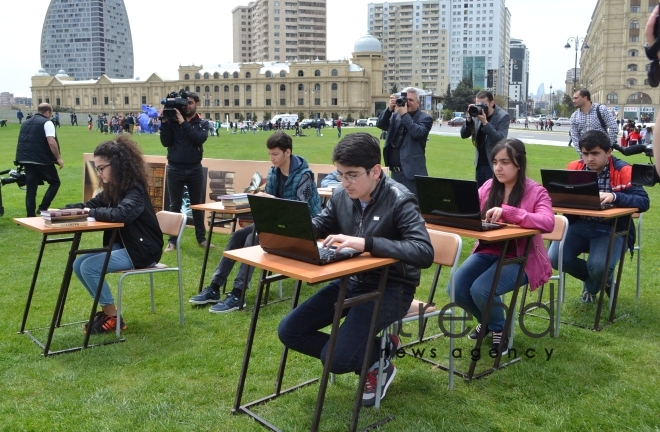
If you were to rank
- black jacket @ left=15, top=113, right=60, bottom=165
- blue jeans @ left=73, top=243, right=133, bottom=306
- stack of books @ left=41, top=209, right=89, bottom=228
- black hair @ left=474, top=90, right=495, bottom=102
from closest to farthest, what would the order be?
stack of books @ left=41, top=209, right=89, bottom=228 → blue jeans @ left=73, top=243, right=133, bottom=306 → black hair @ left=474, top=90, right=495, bottom=102 → black jacket @ left=15, top=113, right=60, bottom=165

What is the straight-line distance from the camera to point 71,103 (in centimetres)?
14500

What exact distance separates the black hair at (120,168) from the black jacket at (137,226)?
0.07 meters

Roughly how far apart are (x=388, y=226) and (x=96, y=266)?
110 inches

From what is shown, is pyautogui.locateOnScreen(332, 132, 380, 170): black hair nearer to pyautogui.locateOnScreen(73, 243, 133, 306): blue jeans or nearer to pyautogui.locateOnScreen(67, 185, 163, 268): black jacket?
pyautogui.locateOnScreen(67, 185, 163, 268): black jacket

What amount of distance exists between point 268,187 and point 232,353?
78.4 inches

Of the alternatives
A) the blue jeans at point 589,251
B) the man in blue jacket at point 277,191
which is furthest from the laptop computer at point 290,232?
the blue jeans at point 589,251

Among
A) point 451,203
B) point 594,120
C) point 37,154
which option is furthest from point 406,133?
point 37,154

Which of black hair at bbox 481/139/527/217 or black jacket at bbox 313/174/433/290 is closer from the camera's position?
black jacket at bbox 313/174/433/290

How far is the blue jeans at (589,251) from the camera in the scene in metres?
5.53

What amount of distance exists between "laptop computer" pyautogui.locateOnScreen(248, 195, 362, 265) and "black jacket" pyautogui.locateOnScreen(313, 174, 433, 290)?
228 millimetres

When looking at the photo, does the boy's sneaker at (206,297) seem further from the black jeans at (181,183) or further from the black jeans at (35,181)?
the black jeans at (35,181)

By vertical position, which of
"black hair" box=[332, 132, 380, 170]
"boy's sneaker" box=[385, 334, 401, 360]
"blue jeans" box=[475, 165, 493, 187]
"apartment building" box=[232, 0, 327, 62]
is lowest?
"boy's sneaker" box=[385, 334, 401, 360]

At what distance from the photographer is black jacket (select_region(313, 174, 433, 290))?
11.3 feet

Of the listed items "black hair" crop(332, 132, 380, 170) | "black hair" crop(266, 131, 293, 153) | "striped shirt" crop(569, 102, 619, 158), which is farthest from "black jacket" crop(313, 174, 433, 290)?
"striped shirt" crop(569, 102, 619, 158)
